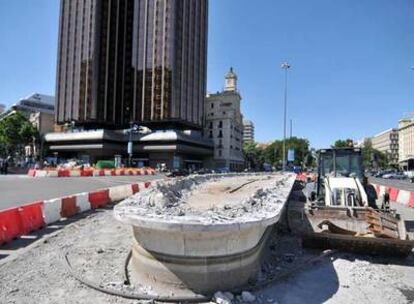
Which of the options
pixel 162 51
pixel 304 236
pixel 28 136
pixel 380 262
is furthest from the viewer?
pixel 162 51

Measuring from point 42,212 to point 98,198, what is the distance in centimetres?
437

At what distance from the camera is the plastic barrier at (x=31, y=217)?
30.7 feet

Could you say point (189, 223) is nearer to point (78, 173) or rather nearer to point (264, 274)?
point (264, 274)

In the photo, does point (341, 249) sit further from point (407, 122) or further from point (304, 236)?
point (407, 122)

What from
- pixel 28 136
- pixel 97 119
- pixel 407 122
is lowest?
pixel 28 136

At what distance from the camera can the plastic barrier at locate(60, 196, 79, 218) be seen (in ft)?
39.1

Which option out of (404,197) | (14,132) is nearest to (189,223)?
(404,197)

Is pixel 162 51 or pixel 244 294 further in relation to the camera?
pixel 162 51

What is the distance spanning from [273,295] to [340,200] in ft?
17.7

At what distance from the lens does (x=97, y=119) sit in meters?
84.2

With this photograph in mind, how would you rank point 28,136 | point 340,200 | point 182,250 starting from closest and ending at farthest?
point 182,250 → point 340,200 → point 28,136

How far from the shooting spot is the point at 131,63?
8688 centimetres

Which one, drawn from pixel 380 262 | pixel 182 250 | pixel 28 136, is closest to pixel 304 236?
pixel 380 262

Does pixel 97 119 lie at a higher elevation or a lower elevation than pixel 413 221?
higher
